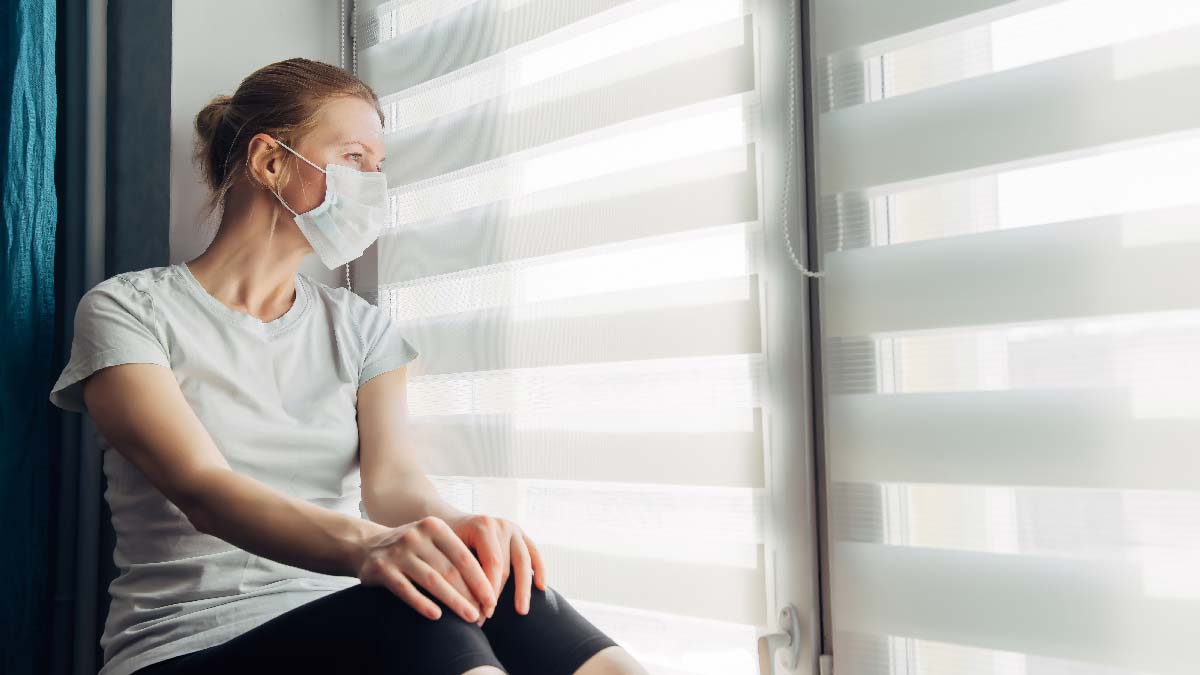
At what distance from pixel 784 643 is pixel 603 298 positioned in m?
0.52

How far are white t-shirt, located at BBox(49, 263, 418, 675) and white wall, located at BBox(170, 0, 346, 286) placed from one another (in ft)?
0.96

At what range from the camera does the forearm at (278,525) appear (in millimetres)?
982

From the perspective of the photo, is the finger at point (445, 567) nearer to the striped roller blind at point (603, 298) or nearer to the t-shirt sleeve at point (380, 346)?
the striped roller blind at point (603, 298)

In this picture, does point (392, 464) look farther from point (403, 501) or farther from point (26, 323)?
point (26, 323)

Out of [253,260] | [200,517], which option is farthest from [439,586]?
[253,260]

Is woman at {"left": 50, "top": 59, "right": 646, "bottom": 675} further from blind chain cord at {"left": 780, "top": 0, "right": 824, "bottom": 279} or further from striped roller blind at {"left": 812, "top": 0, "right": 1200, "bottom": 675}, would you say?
blind chain cord at {"left": 780, "top": 0, "right": 824, "bottom": 279}

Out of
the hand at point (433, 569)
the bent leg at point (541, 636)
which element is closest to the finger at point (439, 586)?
the hand at point (433, 569)

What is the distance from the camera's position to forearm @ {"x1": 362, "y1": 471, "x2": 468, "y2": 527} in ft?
4.21

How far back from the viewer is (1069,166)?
958 mm

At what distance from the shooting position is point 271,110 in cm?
136

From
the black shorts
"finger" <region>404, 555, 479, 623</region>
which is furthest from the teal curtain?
"finger" <region>404, 555, 479, 623</region>

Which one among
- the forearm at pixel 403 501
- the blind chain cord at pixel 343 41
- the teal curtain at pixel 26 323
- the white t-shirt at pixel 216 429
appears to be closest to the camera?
the white t-shirt at pixel 216 429

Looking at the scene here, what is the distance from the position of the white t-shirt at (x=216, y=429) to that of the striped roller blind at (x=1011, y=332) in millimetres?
713

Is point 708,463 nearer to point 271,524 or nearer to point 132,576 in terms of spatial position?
point 271,524
